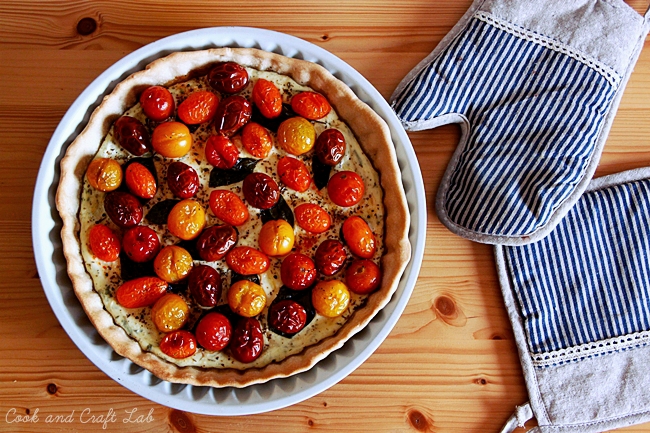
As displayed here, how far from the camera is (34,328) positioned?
60.9 inches

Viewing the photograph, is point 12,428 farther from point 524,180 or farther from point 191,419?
point 524,180

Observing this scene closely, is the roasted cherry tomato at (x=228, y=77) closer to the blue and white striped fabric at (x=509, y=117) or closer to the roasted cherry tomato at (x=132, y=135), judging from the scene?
the roasted cherry tomato at (x=132, y=135)

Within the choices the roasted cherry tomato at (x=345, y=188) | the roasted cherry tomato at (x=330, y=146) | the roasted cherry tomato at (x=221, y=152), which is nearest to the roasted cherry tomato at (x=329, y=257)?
the roasted cherry tomato at (x=345, y=188)

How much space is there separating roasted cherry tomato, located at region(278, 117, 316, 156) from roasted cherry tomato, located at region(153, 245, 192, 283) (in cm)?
37

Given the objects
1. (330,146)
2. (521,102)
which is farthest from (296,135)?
(521,102)

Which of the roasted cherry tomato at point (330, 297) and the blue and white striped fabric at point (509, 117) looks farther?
the blue and white striped fabric at point (509, 117)

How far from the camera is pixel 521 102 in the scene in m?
1.60

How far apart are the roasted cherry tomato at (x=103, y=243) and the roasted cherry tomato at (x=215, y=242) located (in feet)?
0.67

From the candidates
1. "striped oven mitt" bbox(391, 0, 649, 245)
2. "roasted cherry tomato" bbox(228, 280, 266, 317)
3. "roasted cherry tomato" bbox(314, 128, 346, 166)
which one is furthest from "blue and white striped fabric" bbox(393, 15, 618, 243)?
"roasted cherry tomato" bbox(228, 280, 266, 317)

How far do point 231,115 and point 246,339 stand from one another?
1.83 ft

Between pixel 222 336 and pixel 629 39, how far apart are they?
1.37 meters

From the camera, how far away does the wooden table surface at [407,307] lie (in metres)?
1.55

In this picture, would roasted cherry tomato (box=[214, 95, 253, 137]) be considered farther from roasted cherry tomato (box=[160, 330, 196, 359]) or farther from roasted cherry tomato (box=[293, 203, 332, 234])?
roasted cherry tomato (box=[160, 330, 196, 359])

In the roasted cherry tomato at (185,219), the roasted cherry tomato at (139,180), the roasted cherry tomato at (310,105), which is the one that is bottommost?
the roasted cherry tomato at (185,219)
